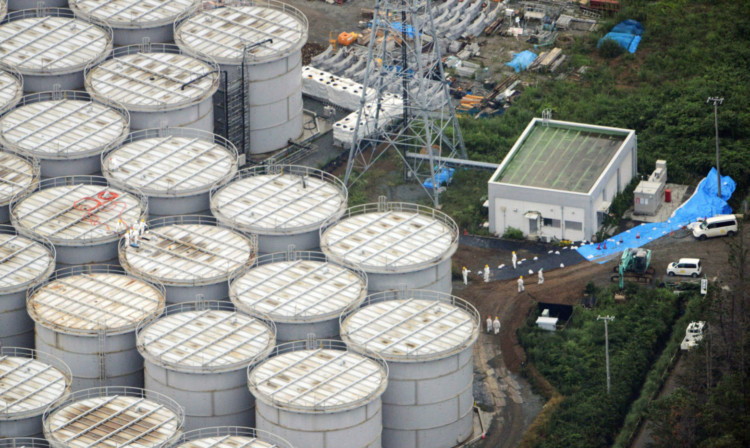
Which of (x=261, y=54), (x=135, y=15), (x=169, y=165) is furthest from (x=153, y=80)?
(x=169, y=165)

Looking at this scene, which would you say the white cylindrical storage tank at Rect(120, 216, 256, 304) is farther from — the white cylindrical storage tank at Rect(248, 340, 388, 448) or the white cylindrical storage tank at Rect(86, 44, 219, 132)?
the white cylindrical storage tank at Rect(86, 44, 219, 132)

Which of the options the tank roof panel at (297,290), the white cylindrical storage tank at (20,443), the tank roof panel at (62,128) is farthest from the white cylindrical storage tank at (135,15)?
the white cylindrical storage tank at (20,443)

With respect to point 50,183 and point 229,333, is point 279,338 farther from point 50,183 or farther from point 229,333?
point 50,183

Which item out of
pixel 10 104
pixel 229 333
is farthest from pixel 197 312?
pixel 10 104

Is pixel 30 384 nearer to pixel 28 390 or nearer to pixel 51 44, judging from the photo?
pixel 28 390

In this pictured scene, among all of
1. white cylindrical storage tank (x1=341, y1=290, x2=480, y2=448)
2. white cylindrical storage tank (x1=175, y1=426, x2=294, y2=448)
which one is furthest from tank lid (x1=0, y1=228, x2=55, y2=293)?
white cylindrical storage tank (x1=341, y1=290, x2=480, y2=448)

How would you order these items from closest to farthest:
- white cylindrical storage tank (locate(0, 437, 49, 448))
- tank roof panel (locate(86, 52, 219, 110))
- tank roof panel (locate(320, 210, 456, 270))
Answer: white cylindrical storage tank (locate(0, 437, 49, 448)), tank roof panel (locate(320, 210, 456, 270)), tank roof panel (locate(86, 52, 219, 110))
